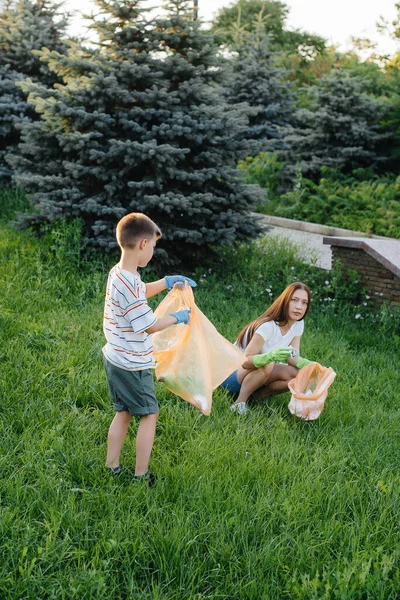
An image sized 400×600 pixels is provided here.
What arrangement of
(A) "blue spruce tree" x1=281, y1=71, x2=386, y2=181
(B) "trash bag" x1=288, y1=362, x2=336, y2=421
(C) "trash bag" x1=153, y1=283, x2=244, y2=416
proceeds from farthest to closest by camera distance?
(A) "blue spruce tree" x1=281, y1=71, x2=386, y2=181, (B) "trash bag" x1=288, y1=362, x2=336, y2=421, (C) "trash bag" x1=153, y1=283, x2=244, y2=416

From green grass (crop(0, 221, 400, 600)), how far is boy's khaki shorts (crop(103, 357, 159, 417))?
0.40m

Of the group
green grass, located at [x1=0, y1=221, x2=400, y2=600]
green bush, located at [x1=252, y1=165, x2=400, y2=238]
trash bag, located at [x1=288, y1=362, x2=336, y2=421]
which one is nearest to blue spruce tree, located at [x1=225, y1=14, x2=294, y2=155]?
green bush, located at [x1=252, y1=165, x2=400, y2=238]

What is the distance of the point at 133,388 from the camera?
3398mm

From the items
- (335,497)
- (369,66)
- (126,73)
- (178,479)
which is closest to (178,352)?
(178,479)

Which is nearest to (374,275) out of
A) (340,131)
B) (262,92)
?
(340,131)

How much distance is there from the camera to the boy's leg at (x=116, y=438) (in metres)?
3.50

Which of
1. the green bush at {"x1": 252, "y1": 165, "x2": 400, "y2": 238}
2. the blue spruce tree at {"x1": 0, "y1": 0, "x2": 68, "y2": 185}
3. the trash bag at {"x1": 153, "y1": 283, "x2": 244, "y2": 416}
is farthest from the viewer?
the green bush at {"x1": 252, "y1": 165, "x2": 400, "y2": 238}

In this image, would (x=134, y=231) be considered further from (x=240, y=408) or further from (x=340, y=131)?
(x=340, y=131)

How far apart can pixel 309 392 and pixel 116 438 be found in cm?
146

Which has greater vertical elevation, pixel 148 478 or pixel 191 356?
pixel 191 356

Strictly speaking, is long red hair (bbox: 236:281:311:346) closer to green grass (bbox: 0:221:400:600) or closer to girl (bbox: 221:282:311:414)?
girl (bbox: 221:282:311:414)

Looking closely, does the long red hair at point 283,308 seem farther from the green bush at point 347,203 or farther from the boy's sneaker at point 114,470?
the green bush at point 347,203

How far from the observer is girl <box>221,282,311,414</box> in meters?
4.65

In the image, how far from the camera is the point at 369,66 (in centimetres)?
1839
